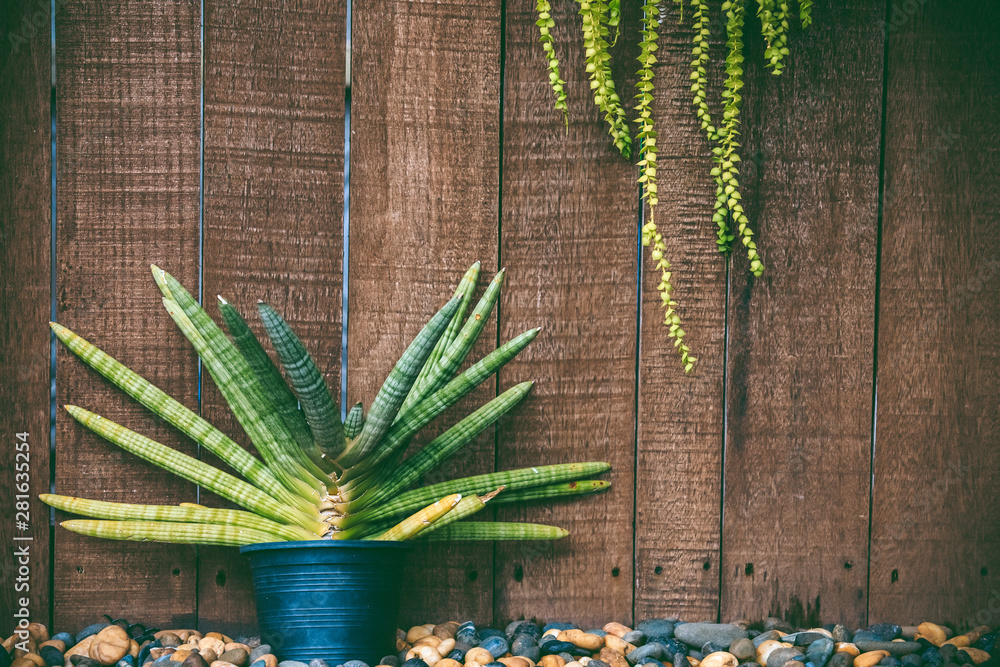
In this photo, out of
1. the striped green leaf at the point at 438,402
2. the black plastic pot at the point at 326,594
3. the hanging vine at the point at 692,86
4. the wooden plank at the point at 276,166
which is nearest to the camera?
the black plastic pot at the point at 326,594

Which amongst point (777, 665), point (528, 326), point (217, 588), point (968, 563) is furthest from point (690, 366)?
point (217, 588)

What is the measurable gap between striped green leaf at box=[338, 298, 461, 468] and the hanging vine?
487mm

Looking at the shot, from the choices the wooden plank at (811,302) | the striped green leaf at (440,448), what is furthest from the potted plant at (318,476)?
the wooden plank at (811,302)

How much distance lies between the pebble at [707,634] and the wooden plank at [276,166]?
0.90 m

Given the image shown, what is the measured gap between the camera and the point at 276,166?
166 centimetres

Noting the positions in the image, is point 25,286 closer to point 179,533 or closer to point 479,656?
point 179,533

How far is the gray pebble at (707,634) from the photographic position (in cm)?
158

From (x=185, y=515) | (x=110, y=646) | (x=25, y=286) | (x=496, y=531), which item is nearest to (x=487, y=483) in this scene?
(x=496, y=531)

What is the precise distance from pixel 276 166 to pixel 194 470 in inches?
26.1

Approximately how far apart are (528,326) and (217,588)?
88 cm

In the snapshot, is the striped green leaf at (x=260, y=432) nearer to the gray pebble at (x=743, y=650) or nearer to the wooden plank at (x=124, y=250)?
the wooden plank at (x=124, y=250)

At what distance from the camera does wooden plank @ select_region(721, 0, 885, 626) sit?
5.64ft

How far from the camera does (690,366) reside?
1.60 m

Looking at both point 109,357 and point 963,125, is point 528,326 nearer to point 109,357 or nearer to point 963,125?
point 109,357
